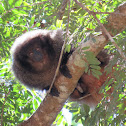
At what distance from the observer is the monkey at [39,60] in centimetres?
331

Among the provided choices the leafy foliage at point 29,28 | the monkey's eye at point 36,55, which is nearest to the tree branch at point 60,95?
the leafy foliage at point 29,28

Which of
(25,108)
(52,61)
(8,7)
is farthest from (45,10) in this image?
(25,108)

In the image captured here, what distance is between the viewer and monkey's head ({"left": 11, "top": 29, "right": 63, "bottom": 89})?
3330mm

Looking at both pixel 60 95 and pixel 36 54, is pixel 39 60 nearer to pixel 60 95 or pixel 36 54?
pixel 36 54

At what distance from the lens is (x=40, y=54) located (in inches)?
128

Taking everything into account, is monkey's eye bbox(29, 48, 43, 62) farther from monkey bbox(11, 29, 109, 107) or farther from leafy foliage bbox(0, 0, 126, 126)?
leafy foliage bbox(0, 0, 126, 126)

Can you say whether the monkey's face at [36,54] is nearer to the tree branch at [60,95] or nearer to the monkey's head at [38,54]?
the monkey's head at [38,54]

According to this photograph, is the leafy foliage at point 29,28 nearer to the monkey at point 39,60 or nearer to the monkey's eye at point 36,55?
the monkey at point 39,60

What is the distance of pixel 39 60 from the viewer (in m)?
3.24

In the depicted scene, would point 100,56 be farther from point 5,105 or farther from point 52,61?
point 5,105

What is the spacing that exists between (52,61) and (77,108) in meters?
1.08

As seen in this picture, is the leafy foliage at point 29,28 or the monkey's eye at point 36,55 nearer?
the leafy foliage at point 29,28

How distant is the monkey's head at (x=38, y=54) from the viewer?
3.33 m

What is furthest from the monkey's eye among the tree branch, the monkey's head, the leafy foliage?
the tree branch
